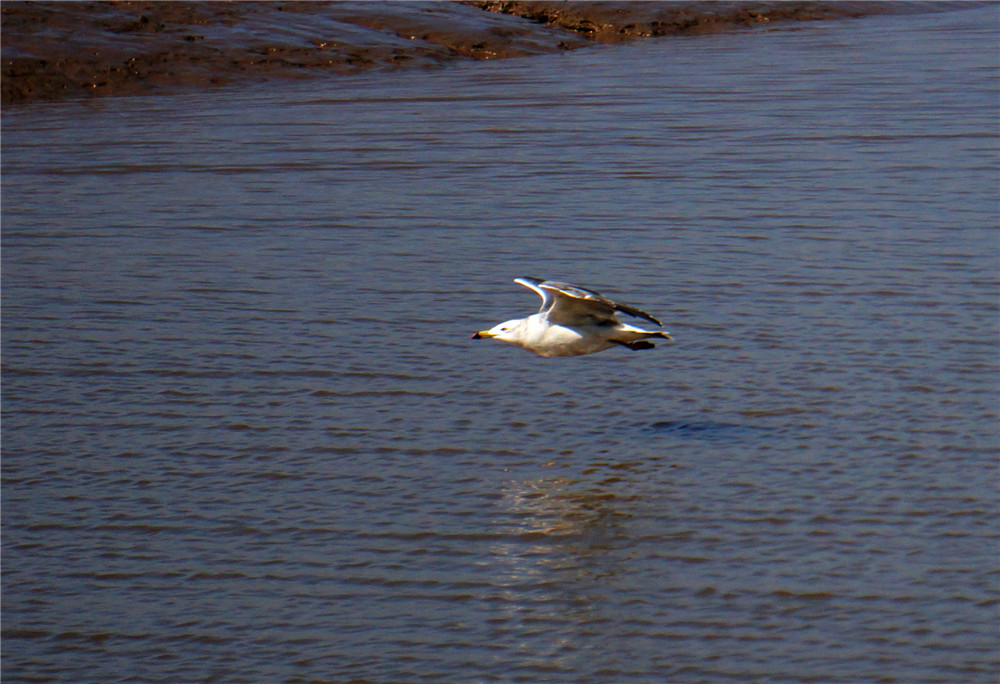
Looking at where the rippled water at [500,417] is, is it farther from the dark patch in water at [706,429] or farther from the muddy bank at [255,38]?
the muddy bank at [255,38]

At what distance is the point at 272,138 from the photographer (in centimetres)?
1636

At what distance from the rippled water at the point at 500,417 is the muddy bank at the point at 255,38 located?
16.2 ft

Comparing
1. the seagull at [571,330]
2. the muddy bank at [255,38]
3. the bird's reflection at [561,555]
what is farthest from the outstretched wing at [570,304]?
the muddy bank at [255,38]

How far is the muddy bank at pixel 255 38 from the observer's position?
20047mm

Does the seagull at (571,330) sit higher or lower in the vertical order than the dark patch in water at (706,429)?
higher

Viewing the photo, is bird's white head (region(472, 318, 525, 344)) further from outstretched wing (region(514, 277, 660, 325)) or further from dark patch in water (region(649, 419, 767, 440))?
dark patch in water (region(649, 419, 767, 440))

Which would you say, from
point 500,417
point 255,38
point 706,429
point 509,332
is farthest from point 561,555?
point 255,38

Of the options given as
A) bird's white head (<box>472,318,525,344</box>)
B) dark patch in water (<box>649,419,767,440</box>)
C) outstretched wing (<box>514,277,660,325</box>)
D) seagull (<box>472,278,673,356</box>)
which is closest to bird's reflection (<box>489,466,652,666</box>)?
dark patch in water (<box>649,419,767,440</box>)

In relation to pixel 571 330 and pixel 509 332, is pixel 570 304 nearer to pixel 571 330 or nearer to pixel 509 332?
pixel 571 330

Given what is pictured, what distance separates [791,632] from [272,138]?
12.0 meters

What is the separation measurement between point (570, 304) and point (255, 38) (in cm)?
1552

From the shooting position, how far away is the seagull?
25.1 feet

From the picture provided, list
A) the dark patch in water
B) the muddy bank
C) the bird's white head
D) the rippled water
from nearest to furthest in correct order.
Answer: the rippled water → the dark patch in water → the bird's white head → the muddy bank

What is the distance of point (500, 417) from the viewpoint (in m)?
7.81
